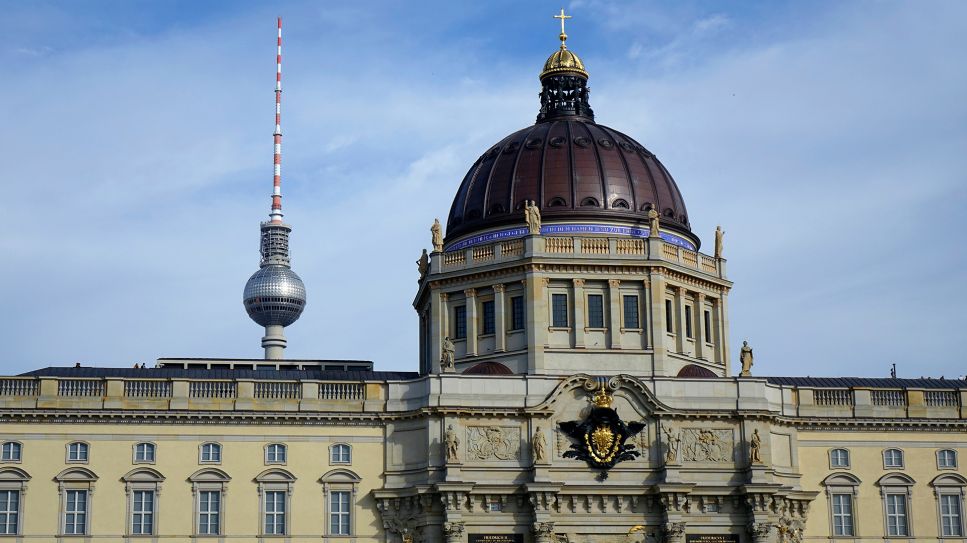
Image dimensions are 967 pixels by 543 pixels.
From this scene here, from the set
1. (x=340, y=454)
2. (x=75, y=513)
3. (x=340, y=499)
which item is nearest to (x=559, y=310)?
(x=340, y=454)

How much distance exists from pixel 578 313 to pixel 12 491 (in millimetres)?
30266

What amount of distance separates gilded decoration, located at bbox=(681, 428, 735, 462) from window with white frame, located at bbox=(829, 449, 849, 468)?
611 centimetres

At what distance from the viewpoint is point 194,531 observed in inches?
3073

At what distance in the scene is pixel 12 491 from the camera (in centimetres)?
7756

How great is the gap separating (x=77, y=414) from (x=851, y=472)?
38.9m

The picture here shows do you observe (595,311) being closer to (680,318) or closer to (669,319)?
(669,319)

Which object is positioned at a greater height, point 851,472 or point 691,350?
point 691,350

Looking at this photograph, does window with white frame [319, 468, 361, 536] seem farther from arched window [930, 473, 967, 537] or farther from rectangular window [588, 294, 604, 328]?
arched window [930, 473, 967, 537]

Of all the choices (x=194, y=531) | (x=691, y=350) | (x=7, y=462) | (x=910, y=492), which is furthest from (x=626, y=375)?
(x=7, y=462)

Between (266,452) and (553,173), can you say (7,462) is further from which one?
(553,173)

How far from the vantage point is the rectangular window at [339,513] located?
79.1 m

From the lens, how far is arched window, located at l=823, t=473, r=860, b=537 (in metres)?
82.9

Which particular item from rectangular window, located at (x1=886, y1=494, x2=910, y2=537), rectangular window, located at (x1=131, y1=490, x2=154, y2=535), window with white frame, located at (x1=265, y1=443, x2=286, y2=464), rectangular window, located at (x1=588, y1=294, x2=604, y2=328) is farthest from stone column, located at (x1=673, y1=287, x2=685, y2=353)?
rectangular window, located at (x1=131, y1=490, x2=154, y2=535)

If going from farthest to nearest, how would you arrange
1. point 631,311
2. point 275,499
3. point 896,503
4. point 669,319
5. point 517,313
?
point 669,319 → point 517,313 → point 631,311 → point 896,503 → point 275,499
